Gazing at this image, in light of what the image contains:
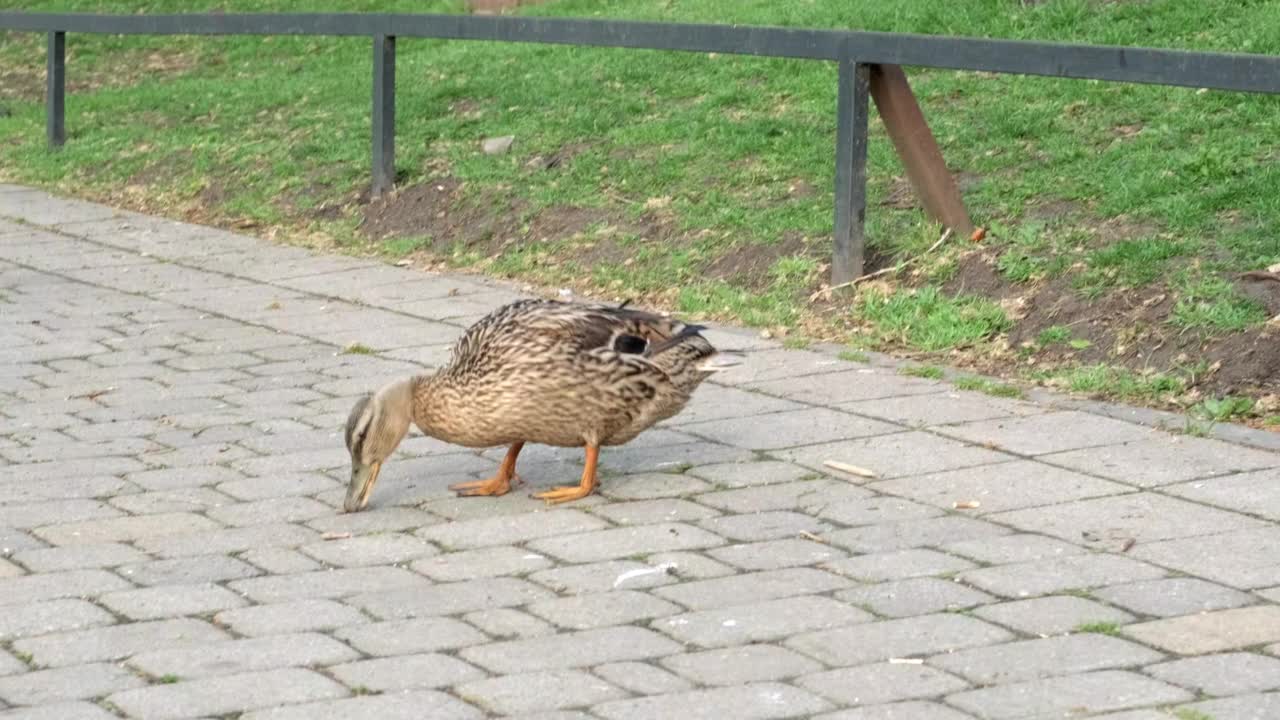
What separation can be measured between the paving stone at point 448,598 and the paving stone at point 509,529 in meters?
0.42

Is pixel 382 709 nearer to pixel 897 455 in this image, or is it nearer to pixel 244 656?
pixel 244 656

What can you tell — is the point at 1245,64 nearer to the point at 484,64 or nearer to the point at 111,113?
the point at 484,64

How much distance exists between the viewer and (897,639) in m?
4.87

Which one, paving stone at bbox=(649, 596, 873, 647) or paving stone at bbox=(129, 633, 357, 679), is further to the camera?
paving stone at bbox=(649, 596, 873, 647)

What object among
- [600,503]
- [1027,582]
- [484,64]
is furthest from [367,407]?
[484,64]

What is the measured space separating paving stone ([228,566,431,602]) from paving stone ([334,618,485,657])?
31cm

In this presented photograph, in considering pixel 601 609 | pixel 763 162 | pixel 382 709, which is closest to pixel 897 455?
pixel 601 609

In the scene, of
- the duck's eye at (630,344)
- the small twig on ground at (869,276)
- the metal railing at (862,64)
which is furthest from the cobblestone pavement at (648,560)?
the metal railing at (862,64)

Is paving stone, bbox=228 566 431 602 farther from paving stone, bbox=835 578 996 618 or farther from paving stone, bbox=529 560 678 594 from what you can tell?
paving stone, bbox=835 578 996 618

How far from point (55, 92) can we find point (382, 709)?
36.6 ft

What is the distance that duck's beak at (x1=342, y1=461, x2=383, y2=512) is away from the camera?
6137 mm

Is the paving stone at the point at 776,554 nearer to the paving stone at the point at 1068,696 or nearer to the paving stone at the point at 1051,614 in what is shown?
the paving stone at the point at 1051,614

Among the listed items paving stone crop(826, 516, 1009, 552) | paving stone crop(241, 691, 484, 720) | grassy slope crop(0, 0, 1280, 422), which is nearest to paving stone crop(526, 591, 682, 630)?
paving stone crop(241, 691, 484, 720)

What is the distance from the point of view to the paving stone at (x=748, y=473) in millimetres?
6398
